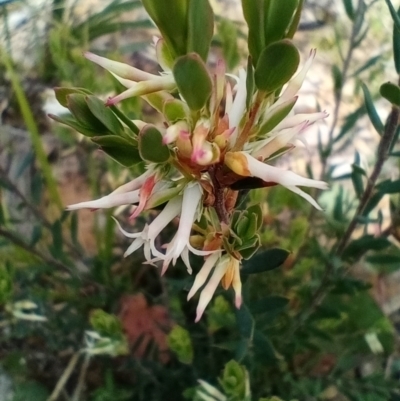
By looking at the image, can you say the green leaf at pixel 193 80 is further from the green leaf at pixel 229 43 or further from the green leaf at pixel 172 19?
the green leaf at pixel 229 43

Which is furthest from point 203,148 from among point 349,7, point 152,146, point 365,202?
point 349,7

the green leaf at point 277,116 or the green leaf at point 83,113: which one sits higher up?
the green leaf at point 83,113

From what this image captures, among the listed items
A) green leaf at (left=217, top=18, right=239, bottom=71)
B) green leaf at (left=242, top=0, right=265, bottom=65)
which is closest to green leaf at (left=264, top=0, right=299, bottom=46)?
green leaf at (left=242, top=0, right=265, bottom=65)

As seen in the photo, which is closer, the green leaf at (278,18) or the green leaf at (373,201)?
the green leaf at (278,18)

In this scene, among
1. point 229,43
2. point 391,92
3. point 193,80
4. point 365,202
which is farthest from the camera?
point 229,43

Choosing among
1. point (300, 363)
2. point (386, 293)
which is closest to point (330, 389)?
point (300, 363)

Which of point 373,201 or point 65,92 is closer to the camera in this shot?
point 65,92

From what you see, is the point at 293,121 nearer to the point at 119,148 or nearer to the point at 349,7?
the point at 119,148

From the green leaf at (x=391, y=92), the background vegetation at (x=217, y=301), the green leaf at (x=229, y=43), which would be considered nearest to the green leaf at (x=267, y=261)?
the background vegetation at (x=217, y=301)
